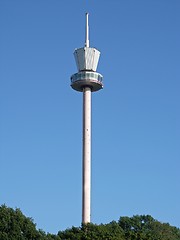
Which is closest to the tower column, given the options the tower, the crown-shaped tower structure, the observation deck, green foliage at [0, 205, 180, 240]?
the tower

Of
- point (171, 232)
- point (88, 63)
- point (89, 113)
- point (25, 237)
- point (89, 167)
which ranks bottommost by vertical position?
point (25, 237)

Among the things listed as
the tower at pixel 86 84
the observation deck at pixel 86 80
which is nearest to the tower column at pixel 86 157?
the tower at pixel 86 84

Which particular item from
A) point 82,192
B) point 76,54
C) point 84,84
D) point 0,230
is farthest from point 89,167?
point 0,230

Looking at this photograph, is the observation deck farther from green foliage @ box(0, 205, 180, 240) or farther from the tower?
green foliage @ box(0, 205, 180, 240)

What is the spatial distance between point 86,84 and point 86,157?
18613 millimetres

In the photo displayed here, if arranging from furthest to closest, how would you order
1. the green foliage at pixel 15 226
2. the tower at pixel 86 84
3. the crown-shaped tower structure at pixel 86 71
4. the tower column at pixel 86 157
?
the crown-shaped tower structure at pixel 86 71 → the tower at pixel 86 84 → the tower column at pixel 86 157 → the green foliage at pixel 15 226

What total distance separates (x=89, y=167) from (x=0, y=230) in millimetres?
38117

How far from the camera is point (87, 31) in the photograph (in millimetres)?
145500

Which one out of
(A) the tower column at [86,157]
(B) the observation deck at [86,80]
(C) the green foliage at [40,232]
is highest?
(B) the observation deck at [86,80]

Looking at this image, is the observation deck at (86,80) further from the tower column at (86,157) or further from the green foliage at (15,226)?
the green foliage at (15,226)

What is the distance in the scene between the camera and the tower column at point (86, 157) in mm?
124250

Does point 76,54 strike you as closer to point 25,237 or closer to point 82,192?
point 82,192

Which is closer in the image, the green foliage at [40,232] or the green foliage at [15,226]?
the green foliage at [40,232]

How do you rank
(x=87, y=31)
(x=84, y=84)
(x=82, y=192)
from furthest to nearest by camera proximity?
(x=87, y=31)
(x=84, y=84)
(x=82, y=192)
